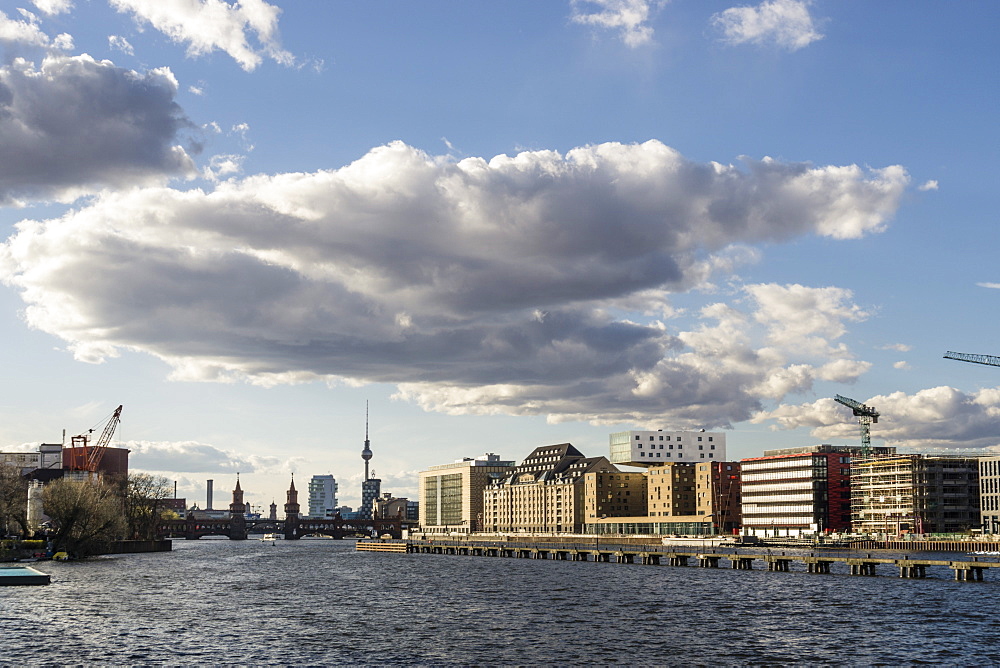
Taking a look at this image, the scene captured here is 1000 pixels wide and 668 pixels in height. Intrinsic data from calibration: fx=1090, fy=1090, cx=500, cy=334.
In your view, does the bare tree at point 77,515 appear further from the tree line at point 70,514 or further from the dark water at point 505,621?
the dark water at point 505,621

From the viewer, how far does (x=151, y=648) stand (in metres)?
73.9

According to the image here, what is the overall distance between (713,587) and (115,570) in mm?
85568

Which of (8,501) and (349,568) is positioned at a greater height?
(8,501)

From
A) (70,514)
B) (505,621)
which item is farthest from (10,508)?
(505,621)

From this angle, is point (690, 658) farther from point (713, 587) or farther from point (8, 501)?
point (8, 501)

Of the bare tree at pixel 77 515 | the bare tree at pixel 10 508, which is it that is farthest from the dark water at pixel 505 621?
the bare tree at pixel 77 515

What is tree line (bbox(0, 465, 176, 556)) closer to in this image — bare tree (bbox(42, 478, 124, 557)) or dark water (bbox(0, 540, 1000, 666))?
bare tree (bbox(42, 478, 124, 557))

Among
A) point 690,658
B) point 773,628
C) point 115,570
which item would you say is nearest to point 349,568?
point 115,570

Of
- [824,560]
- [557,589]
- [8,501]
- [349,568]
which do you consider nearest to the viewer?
[557,589]

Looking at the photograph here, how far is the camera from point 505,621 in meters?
92.5

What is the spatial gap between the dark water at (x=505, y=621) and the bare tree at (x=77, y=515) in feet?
104

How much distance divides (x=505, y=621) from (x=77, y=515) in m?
111

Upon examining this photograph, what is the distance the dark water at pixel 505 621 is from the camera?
7169 cm

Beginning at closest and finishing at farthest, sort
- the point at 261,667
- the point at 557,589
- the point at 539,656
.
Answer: the point at 261,667
the point at 539,656
the point at 557,589
